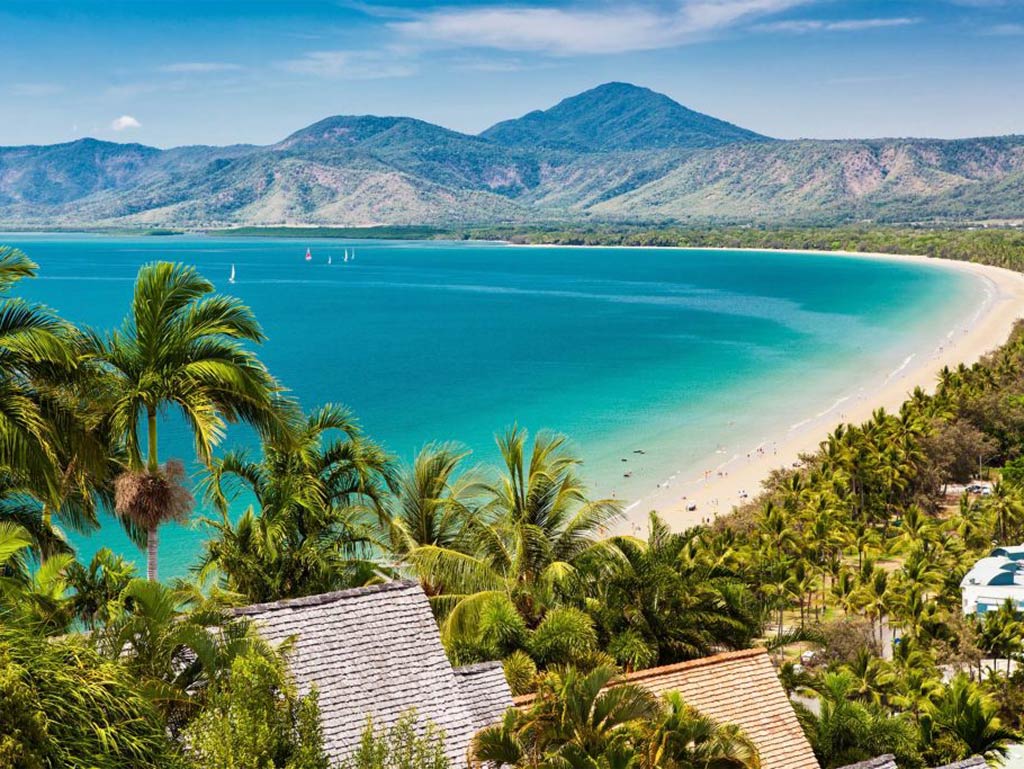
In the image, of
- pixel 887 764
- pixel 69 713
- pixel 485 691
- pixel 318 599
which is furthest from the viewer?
pixel 887 764

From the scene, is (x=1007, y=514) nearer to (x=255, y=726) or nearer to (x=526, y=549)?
(x=526, y=549)

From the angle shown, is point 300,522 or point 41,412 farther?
point 300,522

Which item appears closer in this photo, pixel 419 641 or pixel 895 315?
pixel 419 641

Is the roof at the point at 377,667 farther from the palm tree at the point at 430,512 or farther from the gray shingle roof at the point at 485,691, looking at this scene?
the palm tree at the point at 430,512

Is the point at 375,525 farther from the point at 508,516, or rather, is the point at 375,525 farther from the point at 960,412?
the point at 960,412

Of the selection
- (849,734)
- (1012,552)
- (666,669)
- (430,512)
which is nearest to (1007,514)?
(1012,552)

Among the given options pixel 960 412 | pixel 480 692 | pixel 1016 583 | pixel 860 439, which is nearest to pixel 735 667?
pixel 480 692

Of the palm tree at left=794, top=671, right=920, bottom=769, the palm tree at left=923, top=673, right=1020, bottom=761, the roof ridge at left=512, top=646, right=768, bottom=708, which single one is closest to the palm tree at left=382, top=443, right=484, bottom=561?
the roof ridge at left=512, top=646, right=768, bottom=708
